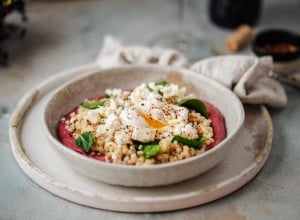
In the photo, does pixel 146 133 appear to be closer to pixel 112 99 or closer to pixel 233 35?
pixel 112 99

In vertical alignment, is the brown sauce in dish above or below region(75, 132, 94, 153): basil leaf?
below

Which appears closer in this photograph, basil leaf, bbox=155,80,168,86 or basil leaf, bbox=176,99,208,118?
basil leaf, bbox=176,99,208,118

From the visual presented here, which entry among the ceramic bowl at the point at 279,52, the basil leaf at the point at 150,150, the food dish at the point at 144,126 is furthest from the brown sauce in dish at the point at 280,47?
the basil leaf at the point at 150,150

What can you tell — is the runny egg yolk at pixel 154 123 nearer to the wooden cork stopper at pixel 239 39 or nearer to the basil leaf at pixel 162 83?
the basil leaf at pixel 162 83

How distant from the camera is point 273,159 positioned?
145cm

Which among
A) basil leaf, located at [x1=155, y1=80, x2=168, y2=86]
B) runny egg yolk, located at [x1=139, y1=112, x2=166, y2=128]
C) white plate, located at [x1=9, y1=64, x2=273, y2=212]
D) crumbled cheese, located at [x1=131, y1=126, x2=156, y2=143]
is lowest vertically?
white plate, located at [x1=9, y1=64, x2=273, y2=212]

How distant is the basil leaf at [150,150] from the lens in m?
1.26

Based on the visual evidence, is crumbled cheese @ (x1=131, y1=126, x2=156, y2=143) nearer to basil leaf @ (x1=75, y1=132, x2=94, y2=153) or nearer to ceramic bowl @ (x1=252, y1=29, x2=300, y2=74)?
basil leaf @ (x1=75, y1=132, x2=94, y2=153)

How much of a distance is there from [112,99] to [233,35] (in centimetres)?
75

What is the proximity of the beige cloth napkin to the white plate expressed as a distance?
0.07 meters

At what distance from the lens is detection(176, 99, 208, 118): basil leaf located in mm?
1452

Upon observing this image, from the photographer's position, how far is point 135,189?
129 centimetres

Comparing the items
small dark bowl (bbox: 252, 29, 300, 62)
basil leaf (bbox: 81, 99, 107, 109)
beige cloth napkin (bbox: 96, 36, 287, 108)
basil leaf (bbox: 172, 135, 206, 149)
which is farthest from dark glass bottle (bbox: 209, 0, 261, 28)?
basil leaf (bbox: 172, 135, 206, 149)

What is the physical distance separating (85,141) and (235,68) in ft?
1.88
